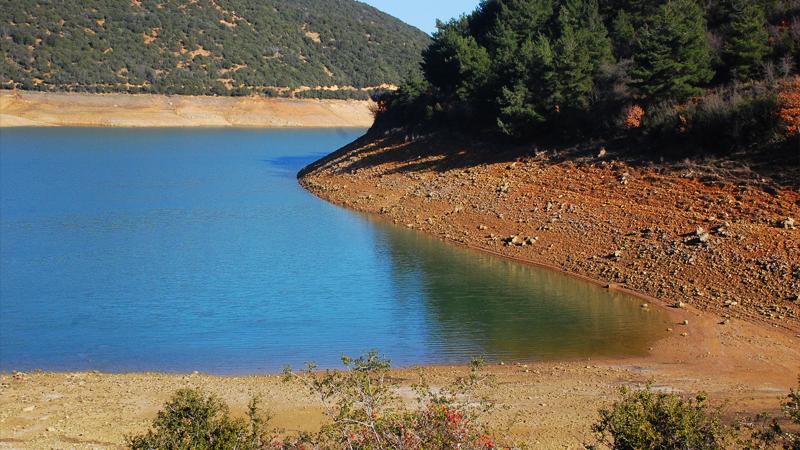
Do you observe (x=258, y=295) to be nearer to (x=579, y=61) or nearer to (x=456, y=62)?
(x=579, y=61)

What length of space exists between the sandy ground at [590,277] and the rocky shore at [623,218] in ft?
0.17

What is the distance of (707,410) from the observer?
1052 centimetres

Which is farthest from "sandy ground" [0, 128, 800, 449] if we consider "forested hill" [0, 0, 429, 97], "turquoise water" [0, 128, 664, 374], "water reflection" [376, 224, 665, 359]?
"forested hill" [0, 0, 429, 97]

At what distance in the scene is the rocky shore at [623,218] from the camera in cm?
1705

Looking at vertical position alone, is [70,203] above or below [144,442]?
below

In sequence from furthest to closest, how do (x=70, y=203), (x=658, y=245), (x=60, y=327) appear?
(x=70, y=203)
(x=658, y=245)
(x=60, y=327)

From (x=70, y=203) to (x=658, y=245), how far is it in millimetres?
22833

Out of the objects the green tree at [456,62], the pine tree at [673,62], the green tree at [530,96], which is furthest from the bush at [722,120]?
the green tree at [456,62]

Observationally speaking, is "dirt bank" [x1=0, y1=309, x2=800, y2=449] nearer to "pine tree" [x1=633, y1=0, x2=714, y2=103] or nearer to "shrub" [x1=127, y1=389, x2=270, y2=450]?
"shrub" [x1=127, y1=389, x2=270, y2=450]

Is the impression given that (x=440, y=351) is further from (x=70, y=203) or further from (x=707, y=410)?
(x=70, y=203)

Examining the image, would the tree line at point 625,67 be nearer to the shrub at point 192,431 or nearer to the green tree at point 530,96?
the green tree at point 530,96

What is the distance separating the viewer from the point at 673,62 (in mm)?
25516

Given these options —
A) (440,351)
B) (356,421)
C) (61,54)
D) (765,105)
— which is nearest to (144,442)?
(356,421)

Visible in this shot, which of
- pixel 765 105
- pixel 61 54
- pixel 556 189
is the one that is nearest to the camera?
pixel 765 105
